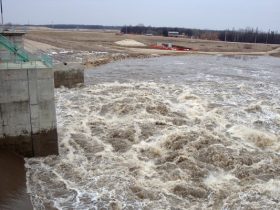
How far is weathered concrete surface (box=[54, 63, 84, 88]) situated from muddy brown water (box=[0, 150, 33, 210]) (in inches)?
592

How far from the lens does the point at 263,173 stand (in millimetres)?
12914

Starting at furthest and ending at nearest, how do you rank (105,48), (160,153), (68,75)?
(105,48)
(68,75)
(160,153)

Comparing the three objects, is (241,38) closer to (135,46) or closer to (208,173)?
(135,46)

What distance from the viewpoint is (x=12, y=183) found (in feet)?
37.2

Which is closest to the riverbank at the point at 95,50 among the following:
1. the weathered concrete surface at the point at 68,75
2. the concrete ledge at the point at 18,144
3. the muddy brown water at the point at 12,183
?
the weathered concrete surface at the point at 68,75

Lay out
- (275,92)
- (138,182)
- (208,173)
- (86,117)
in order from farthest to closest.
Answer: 1. (275,92)
2. (86,117)
3. (208,173)
4. (138,182)

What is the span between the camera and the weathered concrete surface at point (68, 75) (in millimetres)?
27477

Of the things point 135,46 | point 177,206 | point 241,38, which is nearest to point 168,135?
point 177,206

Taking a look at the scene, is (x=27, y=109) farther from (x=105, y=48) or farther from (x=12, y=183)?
(x=105, y=48)

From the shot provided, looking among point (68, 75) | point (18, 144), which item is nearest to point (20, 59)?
point (18, 144)

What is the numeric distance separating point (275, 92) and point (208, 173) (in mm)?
18415

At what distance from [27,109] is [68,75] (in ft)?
50.4

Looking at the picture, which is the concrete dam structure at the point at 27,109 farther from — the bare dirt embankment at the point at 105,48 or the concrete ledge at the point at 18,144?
the bare dirt embankment at the point at 105,48

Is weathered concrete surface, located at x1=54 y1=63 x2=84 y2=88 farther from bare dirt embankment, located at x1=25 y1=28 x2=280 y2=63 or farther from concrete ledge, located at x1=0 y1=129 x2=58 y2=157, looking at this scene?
concrete ledge, located at x1=0 y1=129 x2=58 y2=157
